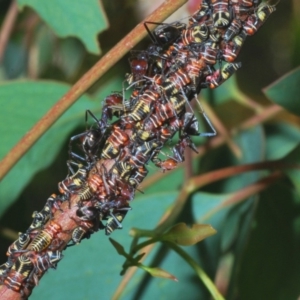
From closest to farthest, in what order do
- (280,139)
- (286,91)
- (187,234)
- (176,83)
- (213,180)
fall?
(176,83) < (187,234) < (286,91) < (213,180) < (280,139)

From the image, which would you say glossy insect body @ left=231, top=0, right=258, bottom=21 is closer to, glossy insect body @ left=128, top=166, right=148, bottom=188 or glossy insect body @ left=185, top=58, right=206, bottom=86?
glossy insect body @ left=185, top=58, right=206, bottom=86

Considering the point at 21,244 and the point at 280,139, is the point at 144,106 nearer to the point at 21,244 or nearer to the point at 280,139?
the point at 21,244

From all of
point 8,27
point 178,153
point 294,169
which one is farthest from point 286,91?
point 8,27

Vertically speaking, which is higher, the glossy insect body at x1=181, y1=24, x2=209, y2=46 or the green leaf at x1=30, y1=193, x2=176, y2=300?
the glossy insect body at x1=181, y1=24, x2=209, y2=46

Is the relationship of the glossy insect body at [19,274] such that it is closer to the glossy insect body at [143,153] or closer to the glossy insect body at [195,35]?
the glossy insect body at [143,153]

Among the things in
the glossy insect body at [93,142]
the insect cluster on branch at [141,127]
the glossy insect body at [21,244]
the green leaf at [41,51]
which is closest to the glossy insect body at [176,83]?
the insect cluster on branch at [141,127]

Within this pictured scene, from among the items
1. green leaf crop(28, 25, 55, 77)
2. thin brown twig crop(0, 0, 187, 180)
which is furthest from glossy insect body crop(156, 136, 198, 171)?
green leaf crop(28, 25, 55, 77)
